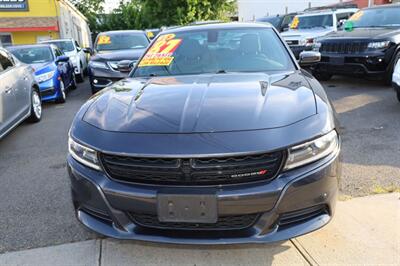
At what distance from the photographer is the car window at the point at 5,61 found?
20.1ft

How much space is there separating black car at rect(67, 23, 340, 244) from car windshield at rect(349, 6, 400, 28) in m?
7.67

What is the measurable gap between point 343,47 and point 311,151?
7035mm

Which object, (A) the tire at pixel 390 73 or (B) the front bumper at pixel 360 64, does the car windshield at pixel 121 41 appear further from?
(A) the tire at pixel 390 73

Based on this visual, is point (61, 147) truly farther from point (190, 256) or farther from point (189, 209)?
point (189, 209)

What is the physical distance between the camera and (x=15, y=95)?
610cm

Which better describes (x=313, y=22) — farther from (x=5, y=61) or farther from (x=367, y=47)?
(x=5, y=61)

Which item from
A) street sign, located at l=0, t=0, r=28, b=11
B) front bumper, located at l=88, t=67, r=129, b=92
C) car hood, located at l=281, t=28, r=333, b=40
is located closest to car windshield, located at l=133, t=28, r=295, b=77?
front bumper, located at l=88, t=67, r=129, b=92

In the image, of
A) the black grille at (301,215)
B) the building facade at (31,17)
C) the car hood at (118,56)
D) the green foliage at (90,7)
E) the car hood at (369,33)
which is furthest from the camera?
the green foliage at (90,7)

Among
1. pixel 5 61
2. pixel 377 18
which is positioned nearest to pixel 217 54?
pixel 5 61

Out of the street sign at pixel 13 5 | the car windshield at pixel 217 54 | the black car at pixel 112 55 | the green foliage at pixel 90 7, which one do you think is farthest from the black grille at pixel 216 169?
the green foliage at pixel 90 7

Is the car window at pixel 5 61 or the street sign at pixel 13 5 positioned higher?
the street sign at pixel 13 5

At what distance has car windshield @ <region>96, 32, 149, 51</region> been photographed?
10.8 m

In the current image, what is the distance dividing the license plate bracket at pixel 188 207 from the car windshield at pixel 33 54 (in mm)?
8285

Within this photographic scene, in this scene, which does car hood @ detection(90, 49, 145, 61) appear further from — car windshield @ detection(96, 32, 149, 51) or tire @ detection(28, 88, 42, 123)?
tire @ detection(28, 88, 42, 123)
